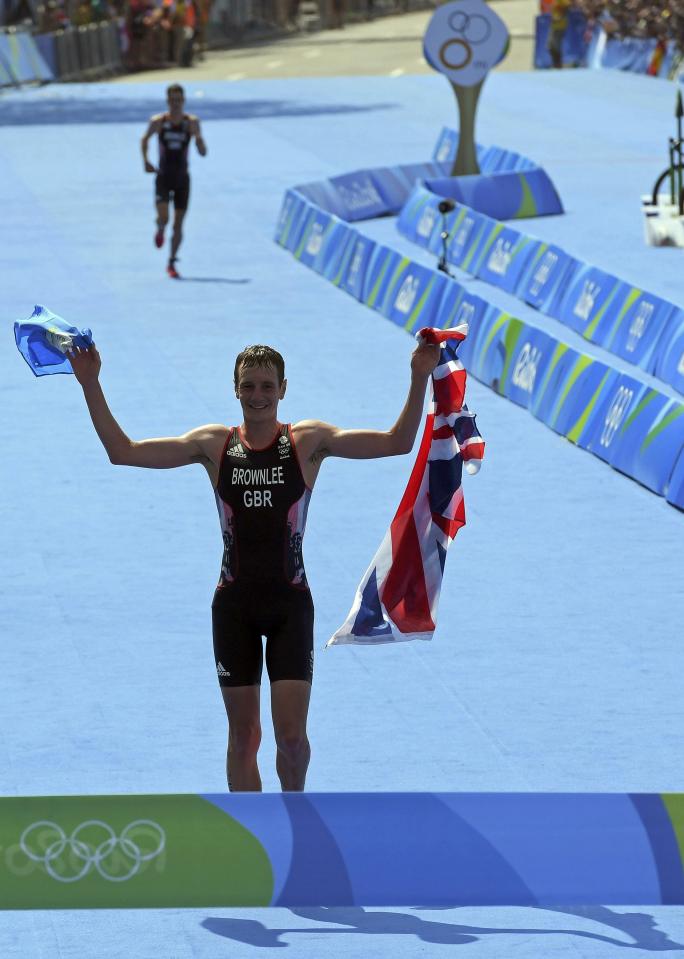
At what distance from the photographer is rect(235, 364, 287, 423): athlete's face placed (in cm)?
714

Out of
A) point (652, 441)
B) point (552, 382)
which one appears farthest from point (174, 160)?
point (652, 441)

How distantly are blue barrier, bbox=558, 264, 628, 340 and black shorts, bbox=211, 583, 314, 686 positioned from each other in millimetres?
11969

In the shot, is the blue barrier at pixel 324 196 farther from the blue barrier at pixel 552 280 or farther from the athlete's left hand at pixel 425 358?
the athlete's left hand at pixel 425 358

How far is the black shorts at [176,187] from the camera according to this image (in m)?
21.8

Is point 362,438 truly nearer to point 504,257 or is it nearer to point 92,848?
point 92,848

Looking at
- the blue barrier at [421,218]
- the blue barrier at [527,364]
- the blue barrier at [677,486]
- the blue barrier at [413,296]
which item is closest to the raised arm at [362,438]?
the blue barrier at [677,486]

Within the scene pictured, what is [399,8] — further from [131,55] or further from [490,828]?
[490,828]

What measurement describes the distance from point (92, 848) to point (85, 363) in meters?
1.95

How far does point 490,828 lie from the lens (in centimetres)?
616

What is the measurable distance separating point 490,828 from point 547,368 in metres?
10.2

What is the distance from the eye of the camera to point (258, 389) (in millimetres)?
7156

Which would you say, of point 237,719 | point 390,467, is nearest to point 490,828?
point 237,719

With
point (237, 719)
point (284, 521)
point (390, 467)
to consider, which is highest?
point (284, 521)

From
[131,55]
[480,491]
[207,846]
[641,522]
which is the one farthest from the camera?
[131,55]
